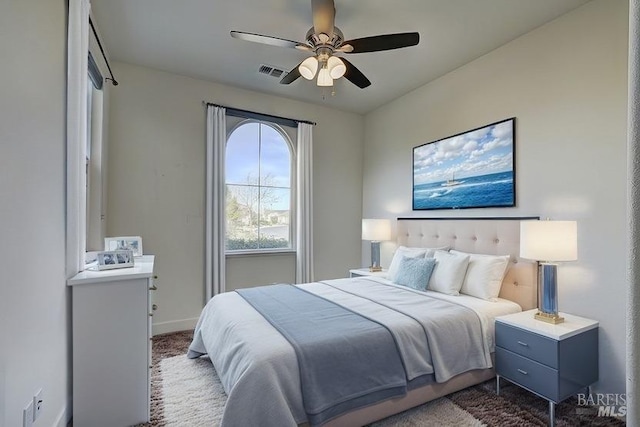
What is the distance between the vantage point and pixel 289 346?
1.71 meters

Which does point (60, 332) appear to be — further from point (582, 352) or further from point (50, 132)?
point (582, 352)

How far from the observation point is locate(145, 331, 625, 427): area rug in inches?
77.1

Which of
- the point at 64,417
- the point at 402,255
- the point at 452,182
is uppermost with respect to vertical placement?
the point at 452,182

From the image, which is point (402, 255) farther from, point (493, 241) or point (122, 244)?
point (122, 244)

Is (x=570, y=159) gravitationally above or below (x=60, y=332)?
above

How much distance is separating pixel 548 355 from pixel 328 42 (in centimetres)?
262

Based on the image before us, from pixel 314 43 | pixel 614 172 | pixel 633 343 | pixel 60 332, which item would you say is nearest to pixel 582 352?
pixel 614 172

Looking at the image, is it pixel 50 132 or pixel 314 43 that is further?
pixel 314 43

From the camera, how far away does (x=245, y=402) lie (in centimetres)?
152

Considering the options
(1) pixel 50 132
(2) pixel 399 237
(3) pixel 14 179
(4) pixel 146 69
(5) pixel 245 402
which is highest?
(4) pixel 146 69

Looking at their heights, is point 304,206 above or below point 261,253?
above

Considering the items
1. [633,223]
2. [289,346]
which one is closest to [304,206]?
[289,346]

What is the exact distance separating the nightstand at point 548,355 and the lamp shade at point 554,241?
0.48 m

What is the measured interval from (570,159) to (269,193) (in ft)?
10.8
